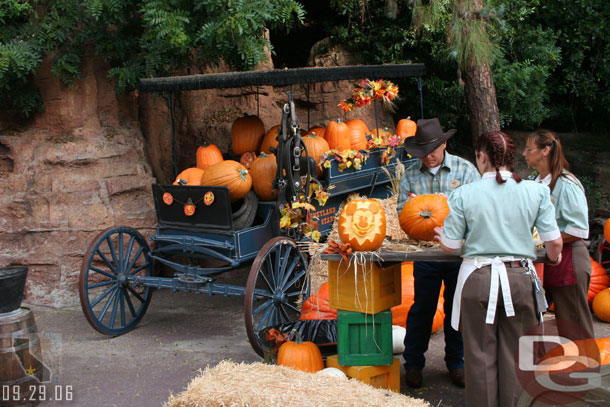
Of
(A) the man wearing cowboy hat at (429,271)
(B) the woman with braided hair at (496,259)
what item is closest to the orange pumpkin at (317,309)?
(A) the man wearing cowboy hat at (429,271)

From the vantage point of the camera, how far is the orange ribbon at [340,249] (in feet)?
14.8

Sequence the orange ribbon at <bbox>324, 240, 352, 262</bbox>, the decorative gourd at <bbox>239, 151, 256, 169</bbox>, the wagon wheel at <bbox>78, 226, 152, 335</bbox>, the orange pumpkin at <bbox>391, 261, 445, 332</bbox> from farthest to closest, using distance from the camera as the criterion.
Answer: the decorative gourd at <bbox>239, 151, 256, 169</bbox>
the orange pumpkin at <bbox>391, 261, 445, 332</bbox>
the wagon wheel at <bbox>78, 226, 152, 335</bbox>
the orange ribbon at <bbox>324, 240, 352, 262</bbox>

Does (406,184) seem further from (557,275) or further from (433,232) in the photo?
(557,275)

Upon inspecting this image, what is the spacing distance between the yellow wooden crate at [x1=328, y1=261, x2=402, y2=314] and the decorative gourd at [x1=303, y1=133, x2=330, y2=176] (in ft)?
8.54

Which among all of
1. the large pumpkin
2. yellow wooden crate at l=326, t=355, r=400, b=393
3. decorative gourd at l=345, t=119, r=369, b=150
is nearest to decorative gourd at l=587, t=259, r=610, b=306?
decorative gourd at l=345, t=119, r=369, b=150

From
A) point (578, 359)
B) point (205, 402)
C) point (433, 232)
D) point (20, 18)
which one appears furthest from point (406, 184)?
point (20, 18)

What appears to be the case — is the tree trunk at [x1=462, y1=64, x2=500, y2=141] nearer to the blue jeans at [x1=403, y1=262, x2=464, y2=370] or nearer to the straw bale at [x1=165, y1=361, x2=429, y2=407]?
the blue jeans at [x1=403, y1=262, x2=464, y2=370]

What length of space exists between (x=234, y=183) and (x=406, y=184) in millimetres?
2009

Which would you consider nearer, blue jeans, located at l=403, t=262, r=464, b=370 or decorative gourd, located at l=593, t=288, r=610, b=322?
blue jeans, located at l=403, t=262, r=464, b=370

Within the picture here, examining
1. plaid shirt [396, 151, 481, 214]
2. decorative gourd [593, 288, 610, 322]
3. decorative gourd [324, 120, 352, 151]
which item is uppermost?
decorative gourd [324, 120, 352, 151]

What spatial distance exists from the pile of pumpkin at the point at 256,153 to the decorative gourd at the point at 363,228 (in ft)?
6.61

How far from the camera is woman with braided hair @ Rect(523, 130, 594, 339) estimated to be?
14.9 ft

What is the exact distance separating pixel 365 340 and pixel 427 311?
26.7 inches

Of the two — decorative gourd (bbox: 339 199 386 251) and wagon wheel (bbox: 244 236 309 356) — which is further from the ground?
decorative gourd (bbox: 339 199 386 251)
